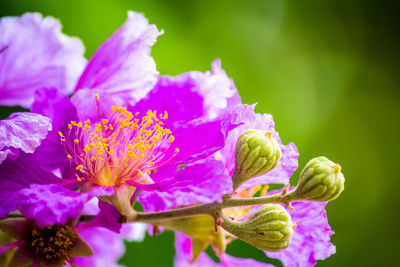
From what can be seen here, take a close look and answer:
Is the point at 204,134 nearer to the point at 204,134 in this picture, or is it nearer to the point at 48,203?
the point at 204,134

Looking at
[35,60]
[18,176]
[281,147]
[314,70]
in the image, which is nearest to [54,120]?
[18,176]

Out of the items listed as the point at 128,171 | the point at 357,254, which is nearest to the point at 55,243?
the point at 128,171

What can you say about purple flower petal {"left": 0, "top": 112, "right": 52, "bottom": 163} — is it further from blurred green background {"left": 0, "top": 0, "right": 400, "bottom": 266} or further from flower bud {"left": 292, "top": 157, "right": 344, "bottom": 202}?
blurred green background {"left": 0, "top": 0, "right": 400, "bottom": 266}

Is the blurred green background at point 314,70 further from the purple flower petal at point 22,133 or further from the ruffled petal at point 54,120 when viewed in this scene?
the purple flower petal at point 22,133

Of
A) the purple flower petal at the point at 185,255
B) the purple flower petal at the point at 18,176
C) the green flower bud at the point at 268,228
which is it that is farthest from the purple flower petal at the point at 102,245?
the green flower bud at the point at 268,228

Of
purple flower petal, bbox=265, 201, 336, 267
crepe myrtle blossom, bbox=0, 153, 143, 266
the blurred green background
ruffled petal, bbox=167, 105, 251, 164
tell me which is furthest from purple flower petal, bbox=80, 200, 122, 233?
the blurred green background
